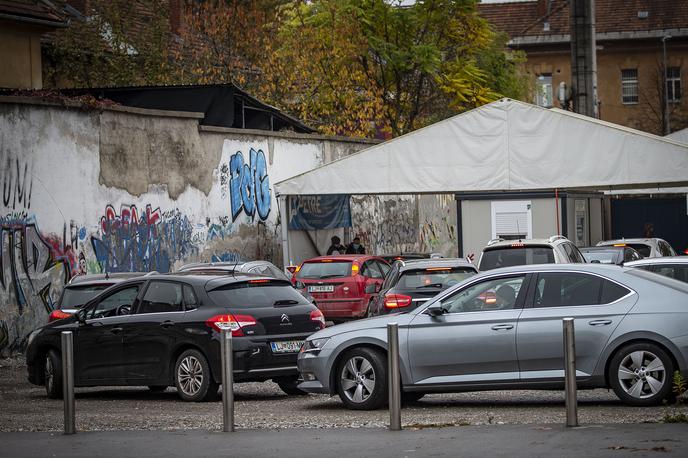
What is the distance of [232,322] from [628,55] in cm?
6361

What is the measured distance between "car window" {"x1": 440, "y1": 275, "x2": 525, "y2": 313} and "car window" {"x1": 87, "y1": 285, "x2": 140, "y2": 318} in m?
4.67

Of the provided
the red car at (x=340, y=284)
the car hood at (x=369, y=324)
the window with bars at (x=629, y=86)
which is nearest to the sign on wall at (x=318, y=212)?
the red car at (x=340, y=284)

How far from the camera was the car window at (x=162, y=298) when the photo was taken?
15.1 meters

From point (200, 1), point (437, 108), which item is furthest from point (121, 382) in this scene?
point (200, 1)

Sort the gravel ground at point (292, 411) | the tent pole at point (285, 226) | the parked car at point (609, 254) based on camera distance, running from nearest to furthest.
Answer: the gravel ground at point (292, 411) < the parked car at point (609, 254) < the tent pole at point (285, 226)

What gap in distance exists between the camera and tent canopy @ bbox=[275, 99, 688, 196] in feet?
82.2

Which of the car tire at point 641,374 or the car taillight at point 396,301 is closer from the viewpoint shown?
the car tire at point 641,374

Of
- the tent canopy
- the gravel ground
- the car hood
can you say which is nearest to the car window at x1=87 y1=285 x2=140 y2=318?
the gravel ground

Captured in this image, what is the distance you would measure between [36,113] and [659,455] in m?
Result: 16.2

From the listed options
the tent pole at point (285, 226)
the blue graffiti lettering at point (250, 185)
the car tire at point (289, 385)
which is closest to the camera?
the car tire at point (289, 385)

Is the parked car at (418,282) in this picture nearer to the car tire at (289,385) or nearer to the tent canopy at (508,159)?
the car tire at (289,385)

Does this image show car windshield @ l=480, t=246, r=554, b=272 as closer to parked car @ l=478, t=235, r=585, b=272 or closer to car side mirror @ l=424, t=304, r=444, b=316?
parked car @ l=478, t=235, r=585, b=272

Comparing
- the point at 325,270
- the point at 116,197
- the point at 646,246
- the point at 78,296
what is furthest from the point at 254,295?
the point at 646,246

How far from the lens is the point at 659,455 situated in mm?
9258
